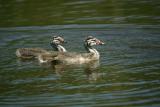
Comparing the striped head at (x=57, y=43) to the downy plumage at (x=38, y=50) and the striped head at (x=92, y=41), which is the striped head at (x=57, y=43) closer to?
the downy plumage at (x=38, y=50)

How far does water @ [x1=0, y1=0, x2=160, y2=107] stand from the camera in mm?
15023

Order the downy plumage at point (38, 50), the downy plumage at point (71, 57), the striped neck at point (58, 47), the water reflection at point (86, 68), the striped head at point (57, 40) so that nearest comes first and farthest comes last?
the water reflection at point (86, 68)
the downy plumage at point (71, 57)
the downy plumage at point (38, 50)
the striped head at point (57, 40)
the striped neck at point (58, 47)

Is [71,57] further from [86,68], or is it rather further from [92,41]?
[92,41]

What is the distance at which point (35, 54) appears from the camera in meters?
19.3

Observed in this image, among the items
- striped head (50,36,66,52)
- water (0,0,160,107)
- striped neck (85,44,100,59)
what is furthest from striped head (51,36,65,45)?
striped neck (85,44,100,59)

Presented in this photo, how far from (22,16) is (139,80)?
9493mm

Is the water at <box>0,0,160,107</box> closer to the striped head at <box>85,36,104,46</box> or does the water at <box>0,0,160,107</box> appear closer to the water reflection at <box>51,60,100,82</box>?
the water reflection at <box>51,60,100,82</box>

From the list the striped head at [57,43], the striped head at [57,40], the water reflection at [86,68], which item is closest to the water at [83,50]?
the water reflection at [86,68]

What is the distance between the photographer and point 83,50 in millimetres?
20188

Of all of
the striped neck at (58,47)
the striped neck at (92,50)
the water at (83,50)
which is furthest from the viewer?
the striped neck at (58,47)

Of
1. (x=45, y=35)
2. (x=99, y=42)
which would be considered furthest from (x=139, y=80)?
(x=45, y=35)

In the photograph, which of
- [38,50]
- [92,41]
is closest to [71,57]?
[92,41]

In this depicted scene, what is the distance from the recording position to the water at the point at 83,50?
15.0 meters

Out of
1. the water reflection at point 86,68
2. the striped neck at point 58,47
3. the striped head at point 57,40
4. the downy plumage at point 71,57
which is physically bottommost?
the water reflection at point 86,68
